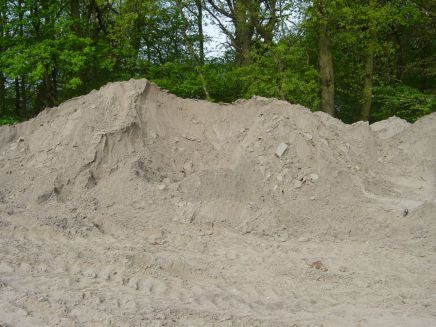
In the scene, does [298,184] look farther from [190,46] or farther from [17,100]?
[17,100]

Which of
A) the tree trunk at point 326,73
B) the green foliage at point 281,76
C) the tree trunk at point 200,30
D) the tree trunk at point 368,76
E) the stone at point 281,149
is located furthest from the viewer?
the tree trunk at point 200,30

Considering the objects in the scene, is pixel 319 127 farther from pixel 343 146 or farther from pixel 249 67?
pixel 249 67

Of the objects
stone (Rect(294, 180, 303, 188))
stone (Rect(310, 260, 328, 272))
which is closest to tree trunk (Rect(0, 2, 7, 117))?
stone (Rect(294, 180, 303, 188))

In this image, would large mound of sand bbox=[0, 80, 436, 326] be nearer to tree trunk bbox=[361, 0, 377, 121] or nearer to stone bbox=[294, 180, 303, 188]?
stone bbox=[294, 180, 303, 188]

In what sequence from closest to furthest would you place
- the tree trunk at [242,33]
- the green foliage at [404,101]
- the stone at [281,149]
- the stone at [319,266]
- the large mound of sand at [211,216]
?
the large mound of sand at [211,216], the stone at [319,266], the stone at [281,149], the tree trunk at [242,33], the green foliage at [404,101]

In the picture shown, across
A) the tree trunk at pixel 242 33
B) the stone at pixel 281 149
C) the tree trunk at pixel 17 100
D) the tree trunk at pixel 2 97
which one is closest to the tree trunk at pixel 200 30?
the tree trunk at pixel 242 33

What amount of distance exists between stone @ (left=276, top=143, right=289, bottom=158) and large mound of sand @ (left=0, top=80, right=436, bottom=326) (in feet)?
0.07

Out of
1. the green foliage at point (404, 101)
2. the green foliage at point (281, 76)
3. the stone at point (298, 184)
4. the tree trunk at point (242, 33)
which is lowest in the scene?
the stone at point (298, 184)

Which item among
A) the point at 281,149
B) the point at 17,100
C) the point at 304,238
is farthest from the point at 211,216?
the point at 17,100

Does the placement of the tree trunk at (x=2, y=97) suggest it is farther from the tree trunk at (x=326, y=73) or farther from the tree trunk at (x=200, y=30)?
the tree trunk at (x=326, y=73)

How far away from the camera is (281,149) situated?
962 centimetres

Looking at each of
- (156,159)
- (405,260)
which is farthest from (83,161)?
(405,260)

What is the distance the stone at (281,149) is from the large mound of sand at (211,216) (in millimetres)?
22

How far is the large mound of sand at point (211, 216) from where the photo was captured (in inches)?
224
